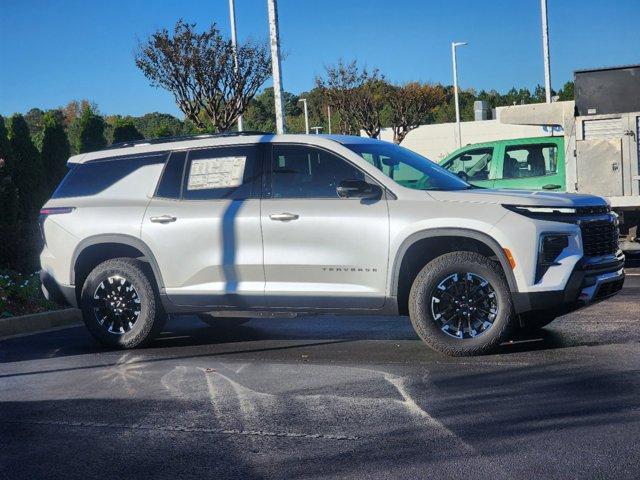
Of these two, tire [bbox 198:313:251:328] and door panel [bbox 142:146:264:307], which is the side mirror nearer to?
door panel [bbox 142:146:264:307]

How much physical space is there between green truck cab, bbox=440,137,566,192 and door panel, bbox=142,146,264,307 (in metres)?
6.72

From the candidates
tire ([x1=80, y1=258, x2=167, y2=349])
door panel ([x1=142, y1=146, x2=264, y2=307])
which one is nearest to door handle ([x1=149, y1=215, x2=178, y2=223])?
door panel ([x1=142, y1=146, x2=264, y2=307])

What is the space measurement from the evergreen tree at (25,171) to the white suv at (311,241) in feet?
33.8

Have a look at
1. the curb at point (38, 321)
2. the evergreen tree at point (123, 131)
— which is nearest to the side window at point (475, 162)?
the curb at point (38, 321)

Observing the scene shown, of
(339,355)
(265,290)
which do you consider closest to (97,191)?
(265,290)

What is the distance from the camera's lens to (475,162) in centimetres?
1528

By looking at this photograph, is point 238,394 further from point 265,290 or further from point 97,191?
point 97,191

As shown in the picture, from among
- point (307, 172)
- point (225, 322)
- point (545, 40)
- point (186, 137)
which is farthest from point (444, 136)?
point (307, 172)

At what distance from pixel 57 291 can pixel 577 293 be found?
4909 mm

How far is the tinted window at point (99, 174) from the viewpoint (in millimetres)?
9195

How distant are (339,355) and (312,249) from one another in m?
0.94

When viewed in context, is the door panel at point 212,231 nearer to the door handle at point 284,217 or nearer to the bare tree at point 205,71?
the door handle at point 284,217

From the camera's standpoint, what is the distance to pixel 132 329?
9023 mm

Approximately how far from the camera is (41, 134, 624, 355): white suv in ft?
24.8
